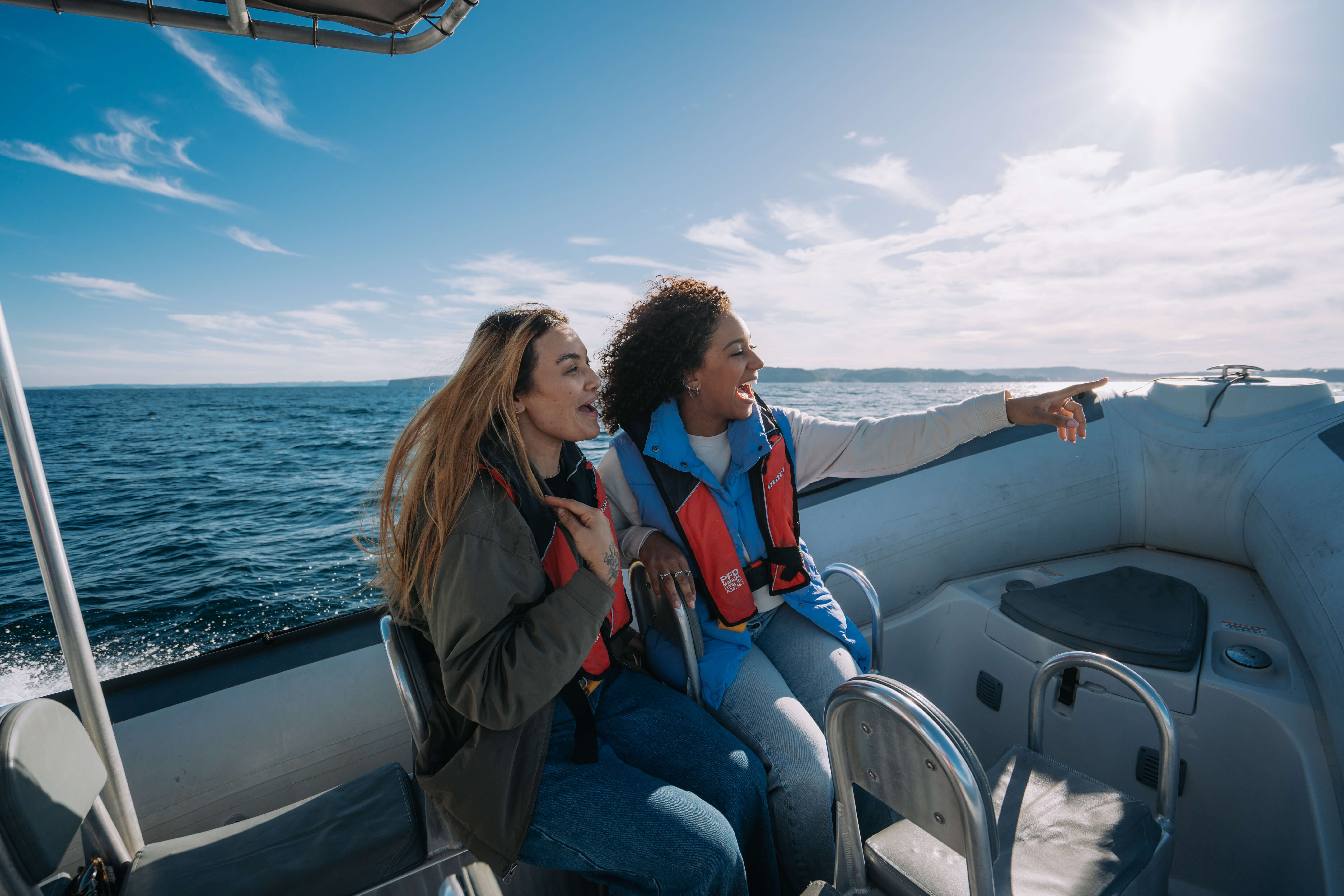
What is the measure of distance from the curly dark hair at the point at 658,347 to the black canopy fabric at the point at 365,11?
3.41 feet


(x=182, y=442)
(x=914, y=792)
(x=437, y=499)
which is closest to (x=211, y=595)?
(x=437, y=499)

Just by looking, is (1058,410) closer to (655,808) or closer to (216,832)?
(655,808)

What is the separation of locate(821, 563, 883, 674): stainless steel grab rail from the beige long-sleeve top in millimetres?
271

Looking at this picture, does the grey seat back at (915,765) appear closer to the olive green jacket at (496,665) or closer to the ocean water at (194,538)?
the olive green jacket at (496,665)

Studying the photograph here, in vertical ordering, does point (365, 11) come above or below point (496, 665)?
above

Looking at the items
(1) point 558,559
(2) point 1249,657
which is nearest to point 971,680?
(2) point 1249,657

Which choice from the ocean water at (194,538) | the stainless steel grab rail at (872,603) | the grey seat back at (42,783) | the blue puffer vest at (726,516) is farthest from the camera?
the ocean water at (194,538)

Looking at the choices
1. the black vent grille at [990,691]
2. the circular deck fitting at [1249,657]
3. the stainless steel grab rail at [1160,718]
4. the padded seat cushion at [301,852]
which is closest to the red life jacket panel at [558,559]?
the padded seat cushion at [301,852]

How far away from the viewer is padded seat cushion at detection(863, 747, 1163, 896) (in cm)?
110

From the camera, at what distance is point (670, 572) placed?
1.62 metres

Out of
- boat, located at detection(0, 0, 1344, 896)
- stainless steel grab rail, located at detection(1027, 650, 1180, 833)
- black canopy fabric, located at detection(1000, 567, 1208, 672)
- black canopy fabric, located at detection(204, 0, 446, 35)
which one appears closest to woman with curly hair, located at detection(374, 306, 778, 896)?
boat, located at detection(0, 0, 1344, 896)

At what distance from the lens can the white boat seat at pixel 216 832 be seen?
0.98 m

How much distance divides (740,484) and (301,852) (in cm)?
137

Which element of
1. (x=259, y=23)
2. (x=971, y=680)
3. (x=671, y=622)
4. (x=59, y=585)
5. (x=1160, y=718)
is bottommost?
(x=971, y=680)
